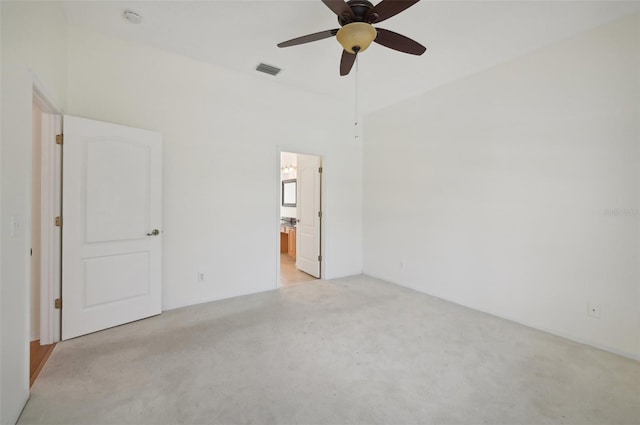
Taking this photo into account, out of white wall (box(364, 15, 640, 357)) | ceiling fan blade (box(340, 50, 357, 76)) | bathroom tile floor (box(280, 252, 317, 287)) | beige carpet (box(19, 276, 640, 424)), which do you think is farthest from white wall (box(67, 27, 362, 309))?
white wall (box(364, 15, 640, 357))

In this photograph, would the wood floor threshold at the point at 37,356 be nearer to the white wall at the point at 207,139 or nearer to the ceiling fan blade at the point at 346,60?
the white wall at the point at 207,139

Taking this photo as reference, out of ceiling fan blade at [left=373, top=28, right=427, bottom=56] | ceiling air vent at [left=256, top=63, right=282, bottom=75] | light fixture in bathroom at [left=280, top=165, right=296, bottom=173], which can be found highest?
ceiling air vent at [left=256, top=63, right=282, bottom=75]


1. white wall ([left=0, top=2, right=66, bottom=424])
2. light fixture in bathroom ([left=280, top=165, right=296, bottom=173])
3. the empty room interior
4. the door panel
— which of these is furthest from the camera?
light fixture in bathroom ([left=280, top=165, right=296, bottom=173])

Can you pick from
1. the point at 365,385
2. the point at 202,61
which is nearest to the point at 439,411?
the point at 365,385

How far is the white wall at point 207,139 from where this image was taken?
294 centimetres

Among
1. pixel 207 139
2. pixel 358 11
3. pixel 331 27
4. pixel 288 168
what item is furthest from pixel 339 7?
pixel 288 168

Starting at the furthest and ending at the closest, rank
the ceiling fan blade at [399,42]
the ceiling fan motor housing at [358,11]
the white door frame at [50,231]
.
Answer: the white door frame at [50,231]
the ceiling fan blade at [399,42]
the ceiling fan motor housing at [358,11]

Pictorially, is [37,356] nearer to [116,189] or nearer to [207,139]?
[116,189]

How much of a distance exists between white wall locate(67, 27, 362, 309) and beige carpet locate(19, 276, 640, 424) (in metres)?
0.70

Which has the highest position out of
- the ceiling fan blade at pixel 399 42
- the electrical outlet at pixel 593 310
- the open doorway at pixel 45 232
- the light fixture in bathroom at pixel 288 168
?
the ceiling fan blade at pixel 399 42

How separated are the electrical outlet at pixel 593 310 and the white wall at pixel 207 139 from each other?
3496mm

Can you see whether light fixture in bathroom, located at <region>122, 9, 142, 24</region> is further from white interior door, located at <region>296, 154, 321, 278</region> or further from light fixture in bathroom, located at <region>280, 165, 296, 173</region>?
light fixture in bathroom, located at <region>280, 165, 296, 173</region>

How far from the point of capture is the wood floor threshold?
206cm

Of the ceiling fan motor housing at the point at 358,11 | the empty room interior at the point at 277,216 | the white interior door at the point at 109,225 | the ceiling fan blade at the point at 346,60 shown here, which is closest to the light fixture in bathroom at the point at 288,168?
the empty room interior at the point at 277,216
